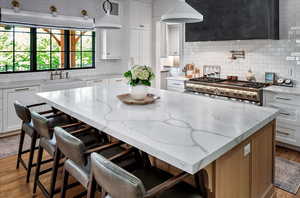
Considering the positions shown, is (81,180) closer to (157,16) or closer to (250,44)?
(250,44)

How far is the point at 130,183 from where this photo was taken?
50.8 inches

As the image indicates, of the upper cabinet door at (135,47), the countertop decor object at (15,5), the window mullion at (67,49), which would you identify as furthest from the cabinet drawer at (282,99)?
the countertop decor object at (15,5)

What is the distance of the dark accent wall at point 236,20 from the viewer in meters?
4.15

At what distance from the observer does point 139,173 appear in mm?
1900

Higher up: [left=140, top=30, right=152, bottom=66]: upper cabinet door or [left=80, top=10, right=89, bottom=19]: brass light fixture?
[left=80, top=10, right=89, bottom=19]: brass light fixture

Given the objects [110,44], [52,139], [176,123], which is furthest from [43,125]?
[110,44]

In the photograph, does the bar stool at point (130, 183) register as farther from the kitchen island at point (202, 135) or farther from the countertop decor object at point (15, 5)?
the countertop decor object at point (15, 5)

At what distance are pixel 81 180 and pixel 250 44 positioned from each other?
405 cm

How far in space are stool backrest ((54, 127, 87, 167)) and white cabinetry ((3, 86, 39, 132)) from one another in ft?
9.93

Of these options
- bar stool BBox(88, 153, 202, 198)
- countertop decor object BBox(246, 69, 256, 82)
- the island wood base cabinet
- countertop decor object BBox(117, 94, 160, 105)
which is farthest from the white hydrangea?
countertop decor object BBox(246, 69, 256, 82)

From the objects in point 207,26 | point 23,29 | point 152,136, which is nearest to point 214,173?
point 152,136

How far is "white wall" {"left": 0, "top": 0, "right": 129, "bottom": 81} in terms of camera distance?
4.96 meters

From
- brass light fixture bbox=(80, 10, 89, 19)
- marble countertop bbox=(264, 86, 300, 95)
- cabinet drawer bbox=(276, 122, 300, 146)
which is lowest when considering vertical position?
cabinet drawer bbox=(276, 122, 300, 146)

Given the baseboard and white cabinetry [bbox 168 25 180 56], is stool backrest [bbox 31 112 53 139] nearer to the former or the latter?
the baseboard
